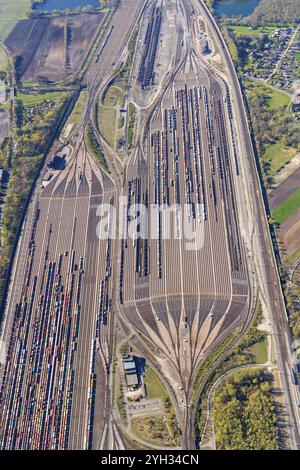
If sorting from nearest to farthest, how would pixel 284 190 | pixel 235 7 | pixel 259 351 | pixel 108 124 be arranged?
pixel 259 351 < pixel 284 190 < pixel 108 124 < pixel 235 7

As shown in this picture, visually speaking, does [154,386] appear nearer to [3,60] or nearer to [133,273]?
[133,273]

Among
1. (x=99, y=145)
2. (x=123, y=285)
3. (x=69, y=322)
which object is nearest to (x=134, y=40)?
(x=99, y=145)

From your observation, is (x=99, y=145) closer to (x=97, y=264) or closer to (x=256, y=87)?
(x=97, y=264)

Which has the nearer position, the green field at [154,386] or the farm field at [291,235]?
the green field at [154,386]

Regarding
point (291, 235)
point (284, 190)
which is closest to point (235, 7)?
point (284, 190)

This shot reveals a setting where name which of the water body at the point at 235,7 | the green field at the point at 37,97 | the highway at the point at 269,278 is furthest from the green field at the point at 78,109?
the water body at the point at 235,7

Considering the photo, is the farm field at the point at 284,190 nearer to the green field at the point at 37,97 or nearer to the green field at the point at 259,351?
the green field at the point at 259,351
